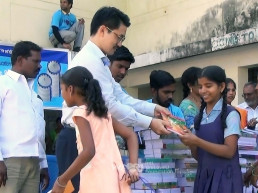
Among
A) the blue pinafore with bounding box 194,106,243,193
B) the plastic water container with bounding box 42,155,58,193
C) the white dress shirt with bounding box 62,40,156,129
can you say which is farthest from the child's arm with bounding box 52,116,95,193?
the plastic water container with bounding box 42,155,58,193

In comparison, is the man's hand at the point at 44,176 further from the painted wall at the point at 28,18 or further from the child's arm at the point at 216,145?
the painted wall at the point at 28,18

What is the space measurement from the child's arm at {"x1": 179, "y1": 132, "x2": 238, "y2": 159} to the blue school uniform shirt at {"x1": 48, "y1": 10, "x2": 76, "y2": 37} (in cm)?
→ 695

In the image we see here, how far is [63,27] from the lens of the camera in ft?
33.3

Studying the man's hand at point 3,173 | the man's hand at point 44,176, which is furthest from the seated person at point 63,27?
the man's hand at point 3,173

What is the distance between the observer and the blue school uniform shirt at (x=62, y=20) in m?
10.1

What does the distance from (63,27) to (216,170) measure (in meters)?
7.02

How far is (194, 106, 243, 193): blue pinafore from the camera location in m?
3.58

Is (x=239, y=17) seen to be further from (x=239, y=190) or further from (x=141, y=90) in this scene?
(x=239, y=190)

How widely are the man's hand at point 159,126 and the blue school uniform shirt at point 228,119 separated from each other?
0.32 m

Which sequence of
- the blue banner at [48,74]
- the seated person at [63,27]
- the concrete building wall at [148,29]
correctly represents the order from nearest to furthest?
the blue banner at [48,74] < the concrete building wall at [148,29] < the seated person at [63,27]

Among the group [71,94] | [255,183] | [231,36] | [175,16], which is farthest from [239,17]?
[71,94]

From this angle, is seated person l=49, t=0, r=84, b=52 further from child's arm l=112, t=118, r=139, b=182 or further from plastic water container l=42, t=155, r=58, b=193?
child's arm l=112, t=118, r=139, b=182

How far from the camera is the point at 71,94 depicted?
3250 mm

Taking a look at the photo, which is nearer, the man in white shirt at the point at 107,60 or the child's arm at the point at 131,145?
the child's arm at the point at 131,145
